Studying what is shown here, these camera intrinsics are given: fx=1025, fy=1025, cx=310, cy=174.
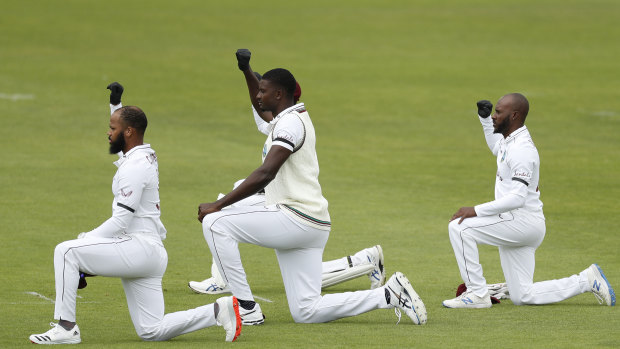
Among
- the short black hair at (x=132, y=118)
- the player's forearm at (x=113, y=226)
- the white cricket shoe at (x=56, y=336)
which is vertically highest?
the short black hair at (x=132, y=118)

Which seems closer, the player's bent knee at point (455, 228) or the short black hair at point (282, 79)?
the short black hair at point (282, 79)

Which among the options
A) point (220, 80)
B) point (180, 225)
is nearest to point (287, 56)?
point (220, 80)

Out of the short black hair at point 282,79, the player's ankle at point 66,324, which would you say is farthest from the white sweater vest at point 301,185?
the player's ankle at point 66,324

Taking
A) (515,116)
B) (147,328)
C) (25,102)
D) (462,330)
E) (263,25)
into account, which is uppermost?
(263,25)

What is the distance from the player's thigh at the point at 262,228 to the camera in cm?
891

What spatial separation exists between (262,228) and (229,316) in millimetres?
965

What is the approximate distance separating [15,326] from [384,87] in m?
22.5

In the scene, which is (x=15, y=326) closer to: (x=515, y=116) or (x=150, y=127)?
(x=515, y=116)

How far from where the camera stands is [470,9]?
→ 4575cm

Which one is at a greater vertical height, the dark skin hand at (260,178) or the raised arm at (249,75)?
the raised arm at (249,75)

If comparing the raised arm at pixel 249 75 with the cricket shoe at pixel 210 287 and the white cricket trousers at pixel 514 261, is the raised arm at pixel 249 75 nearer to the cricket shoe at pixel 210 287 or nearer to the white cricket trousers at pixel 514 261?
the cricket shoe at pixel 210 287

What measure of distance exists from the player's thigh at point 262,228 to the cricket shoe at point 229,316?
85 cm

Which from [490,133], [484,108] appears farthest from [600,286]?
[484,108]

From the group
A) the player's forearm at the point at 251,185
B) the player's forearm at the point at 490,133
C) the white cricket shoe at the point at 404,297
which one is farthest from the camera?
the player's forearm at the point at 490,133
